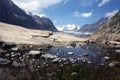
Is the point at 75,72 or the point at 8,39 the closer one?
the point at 75,72

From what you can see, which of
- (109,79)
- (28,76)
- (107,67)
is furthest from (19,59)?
(109,79)

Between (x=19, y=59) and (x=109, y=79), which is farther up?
(x=19, y=59)

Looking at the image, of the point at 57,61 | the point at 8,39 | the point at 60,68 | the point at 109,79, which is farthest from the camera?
the point at 8,39

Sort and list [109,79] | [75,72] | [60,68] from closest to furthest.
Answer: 1. [109,79]
2. [75,72]
3. [60,68]

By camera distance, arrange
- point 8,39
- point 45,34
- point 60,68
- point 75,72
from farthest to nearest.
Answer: point 45,34 < point 8,39 < point 60,68 < point 75,72

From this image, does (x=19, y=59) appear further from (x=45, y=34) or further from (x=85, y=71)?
(x=45, y=34)

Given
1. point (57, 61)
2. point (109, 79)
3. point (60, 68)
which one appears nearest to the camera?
point (109, 79)

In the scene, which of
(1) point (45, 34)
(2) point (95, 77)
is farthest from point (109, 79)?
(1) point (45, 34)

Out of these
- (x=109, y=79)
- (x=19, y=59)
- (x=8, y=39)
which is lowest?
(x=109, y=79)

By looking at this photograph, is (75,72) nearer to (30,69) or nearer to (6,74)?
(30,69)
